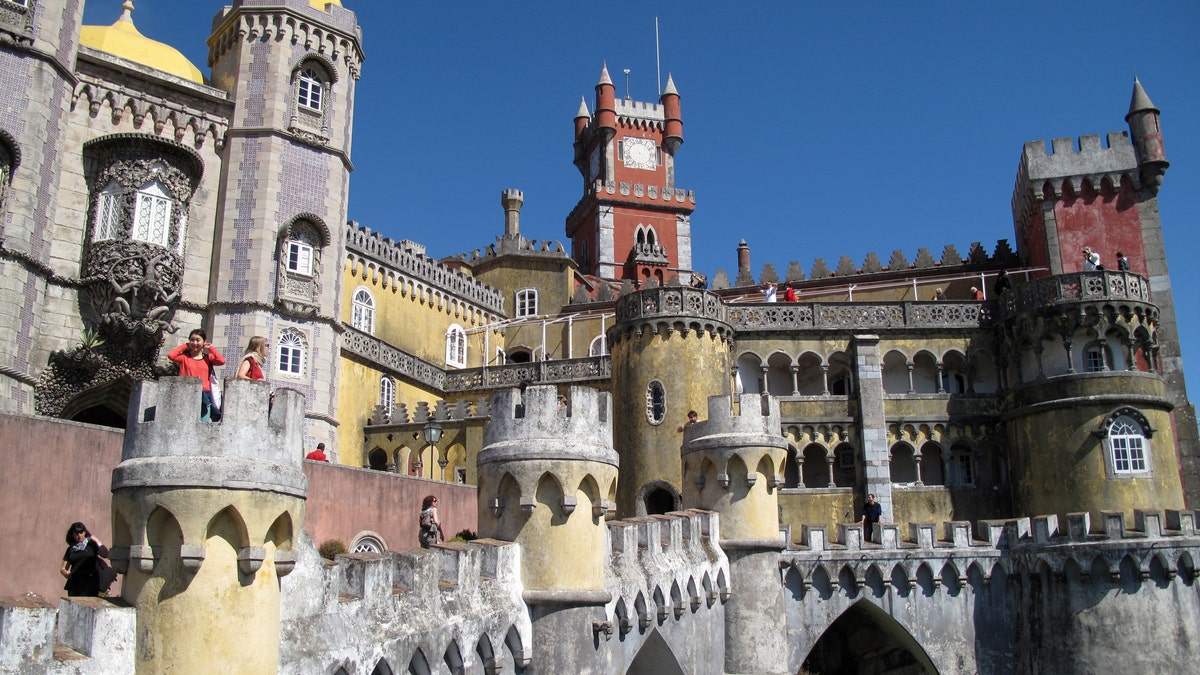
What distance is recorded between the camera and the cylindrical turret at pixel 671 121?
71.1 m

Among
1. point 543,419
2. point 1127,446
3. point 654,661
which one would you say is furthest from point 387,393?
point 543,419

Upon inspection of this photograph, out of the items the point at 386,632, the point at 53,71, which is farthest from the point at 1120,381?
the point at 53,71

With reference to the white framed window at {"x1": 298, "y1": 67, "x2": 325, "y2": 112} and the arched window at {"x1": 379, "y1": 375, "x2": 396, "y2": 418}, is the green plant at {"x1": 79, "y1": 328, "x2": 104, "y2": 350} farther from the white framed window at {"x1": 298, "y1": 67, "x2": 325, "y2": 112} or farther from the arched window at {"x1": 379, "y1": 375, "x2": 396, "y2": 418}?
the arched window at {"x1": 379, "y1": 375, "x2": 396, "y2": 418}

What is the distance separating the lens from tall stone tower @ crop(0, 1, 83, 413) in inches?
1001

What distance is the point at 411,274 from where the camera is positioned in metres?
44.8

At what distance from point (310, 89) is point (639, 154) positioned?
132 ft

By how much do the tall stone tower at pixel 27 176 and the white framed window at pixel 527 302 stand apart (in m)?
26.8

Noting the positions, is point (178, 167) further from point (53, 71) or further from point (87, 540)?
point (87, 540)

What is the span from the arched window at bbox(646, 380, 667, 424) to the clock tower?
109 feet

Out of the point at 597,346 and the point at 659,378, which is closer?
the point at 659,378

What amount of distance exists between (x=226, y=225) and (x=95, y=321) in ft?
15.1

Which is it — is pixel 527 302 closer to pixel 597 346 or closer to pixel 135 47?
pixel 597 346

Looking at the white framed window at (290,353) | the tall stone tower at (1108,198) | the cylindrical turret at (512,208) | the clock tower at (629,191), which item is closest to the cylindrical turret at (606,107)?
the clock tower at (629,191)

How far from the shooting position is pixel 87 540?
34.8 feet
